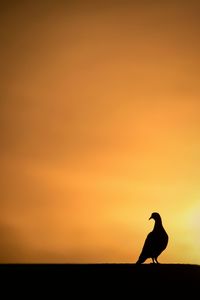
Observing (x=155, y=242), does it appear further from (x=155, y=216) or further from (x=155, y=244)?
(x=155, y=216)

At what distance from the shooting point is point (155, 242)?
46.5 feet

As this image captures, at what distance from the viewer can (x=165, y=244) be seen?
14047mm

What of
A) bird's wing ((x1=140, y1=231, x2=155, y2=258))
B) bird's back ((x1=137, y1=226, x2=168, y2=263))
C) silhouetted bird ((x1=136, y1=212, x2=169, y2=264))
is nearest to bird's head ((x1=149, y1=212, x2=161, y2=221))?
silhouetted bird ((x1=136, y1=212, x2=169, y2=264))

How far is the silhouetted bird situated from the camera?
14.1 meters
